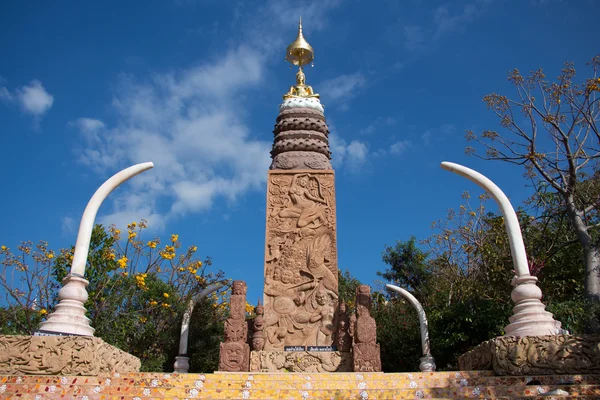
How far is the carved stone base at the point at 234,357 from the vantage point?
904cm

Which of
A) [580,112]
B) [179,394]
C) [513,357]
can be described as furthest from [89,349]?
[580,112]

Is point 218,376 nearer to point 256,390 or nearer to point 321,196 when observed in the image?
point 256,390

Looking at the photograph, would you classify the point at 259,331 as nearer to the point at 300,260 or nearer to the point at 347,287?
the point at 300,260

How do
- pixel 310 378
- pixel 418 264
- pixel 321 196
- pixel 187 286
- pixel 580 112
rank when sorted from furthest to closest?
pixel 418 264
pixel 187 286
pixel 321 196
pixel 580 112
pixel 310 378

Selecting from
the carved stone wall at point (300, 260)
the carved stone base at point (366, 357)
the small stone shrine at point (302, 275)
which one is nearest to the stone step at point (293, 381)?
the carved stone base at point (366, 357)

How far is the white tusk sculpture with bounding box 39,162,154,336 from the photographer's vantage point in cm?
637

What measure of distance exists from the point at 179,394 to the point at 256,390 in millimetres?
915

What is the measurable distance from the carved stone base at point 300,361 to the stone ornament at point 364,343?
57 centimetres

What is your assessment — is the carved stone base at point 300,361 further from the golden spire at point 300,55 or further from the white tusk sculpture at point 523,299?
the golden spire at point 300,55

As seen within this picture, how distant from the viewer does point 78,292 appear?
6.75 meters

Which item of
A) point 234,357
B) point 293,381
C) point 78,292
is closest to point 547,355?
point 293,381

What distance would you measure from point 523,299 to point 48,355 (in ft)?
20.6

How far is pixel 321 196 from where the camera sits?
37.6 ft

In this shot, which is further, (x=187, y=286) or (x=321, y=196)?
(x=187, y=286)
